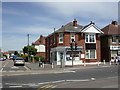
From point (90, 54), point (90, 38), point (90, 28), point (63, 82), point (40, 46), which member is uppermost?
point (90, 28)

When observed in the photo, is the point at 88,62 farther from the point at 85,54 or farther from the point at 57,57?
the point at 57,57

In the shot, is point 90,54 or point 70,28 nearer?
point 90,54

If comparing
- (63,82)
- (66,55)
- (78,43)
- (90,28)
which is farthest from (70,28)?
(63,82)

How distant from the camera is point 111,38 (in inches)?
1455

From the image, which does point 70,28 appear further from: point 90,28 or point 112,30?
point 112,30

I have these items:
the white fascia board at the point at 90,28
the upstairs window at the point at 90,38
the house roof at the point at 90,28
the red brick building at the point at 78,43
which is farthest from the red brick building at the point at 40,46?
the white fascia board at the point at 90,28

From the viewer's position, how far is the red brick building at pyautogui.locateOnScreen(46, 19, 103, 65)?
107 feet

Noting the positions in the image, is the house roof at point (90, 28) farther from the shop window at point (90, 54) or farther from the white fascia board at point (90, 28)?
the shop window at point (90, 54)

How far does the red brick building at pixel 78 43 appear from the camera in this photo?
32.5m

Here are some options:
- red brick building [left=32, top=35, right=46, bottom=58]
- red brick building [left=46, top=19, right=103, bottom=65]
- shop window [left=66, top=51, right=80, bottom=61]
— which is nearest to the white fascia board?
red brick building [left=46, top=19, right=103, bottom=65]

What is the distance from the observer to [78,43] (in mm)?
33281

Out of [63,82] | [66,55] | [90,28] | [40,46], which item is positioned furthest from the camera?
[40,46]

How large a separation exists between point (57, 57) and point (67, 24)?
7.99 meters

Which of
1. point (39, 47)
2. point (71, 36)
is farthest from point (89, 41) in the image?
point (39, 47)
